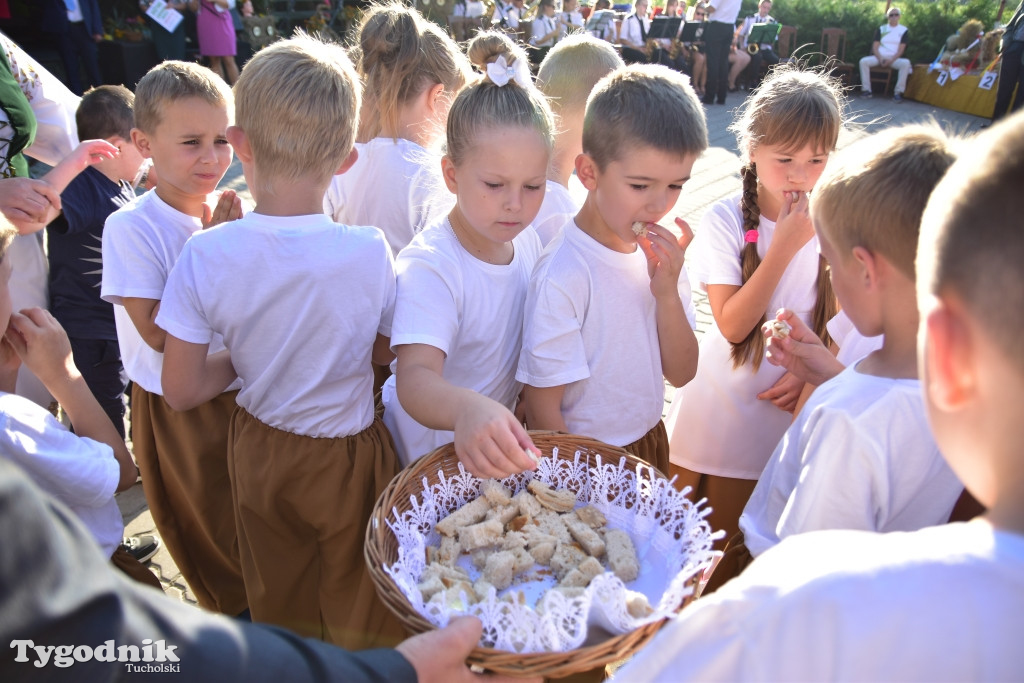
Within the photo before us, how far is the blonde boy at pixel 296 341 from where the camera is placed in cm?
198

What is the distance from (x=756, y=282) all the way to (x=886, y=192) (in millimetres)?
937

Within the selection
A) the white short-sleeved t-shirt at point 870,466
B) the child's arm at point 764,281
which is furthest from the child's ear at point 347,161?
the white short-sleeved t-shirt at point 870,466

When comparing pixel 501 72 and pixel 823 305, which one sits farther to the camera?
pixel 823 305

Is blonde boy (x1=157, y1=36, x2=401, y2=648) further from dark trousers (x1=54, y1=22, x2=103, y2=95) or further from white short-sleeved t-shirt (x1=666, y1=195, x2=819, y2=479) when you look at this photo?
dark trousers (x1=54, y1=22, x2=103, y2=95)

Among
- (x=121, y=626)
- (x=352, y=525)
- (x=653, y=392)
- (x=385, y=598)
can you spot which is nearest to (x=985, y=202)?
(x=121, y=626)

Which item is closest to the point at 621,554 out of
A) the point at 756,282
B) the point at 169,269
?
the point at 756,282

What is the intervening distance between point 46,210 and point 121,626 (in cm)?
237

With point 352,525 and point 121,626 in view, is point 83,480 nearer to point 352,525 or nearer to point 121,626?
point 352,525

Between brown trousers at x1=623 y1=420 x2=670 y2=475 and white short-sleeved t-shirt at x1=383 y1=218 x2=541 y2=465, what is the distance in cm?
44

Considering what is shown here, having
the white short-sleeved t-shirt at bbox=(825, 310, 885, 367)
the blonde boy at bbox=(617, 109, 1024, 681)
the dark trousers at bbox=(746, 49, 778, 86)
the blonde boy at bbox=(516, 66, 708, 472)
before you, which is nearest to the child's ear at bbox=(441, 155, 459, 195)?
the blonde boy at bbox=(516, 66, 708, 472)

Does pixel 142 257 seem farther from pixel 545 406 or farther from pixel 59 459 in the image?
pixel 545 406

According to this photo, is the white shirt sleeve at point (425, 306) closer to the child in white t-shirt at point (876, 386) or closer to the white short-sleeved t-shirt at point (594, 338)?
the white short-sleeved t-shirt at point (594, 338)

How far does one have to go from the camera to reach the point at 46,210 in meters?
2.65

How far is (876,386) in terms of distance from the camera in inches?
57.6
